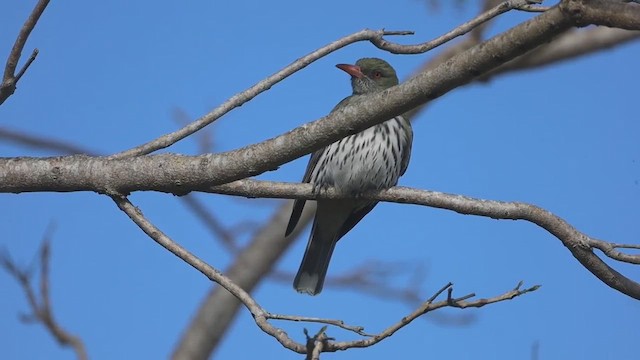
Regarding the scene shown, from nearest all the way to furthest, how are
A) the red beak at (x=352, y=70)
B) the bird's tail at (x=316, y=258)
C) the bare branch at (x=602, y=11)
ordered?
1. the bare branch at (x=602, y=11)
2. the bird's tail at (x=316, y=258)
3. the red beak at (x=352, y=70)

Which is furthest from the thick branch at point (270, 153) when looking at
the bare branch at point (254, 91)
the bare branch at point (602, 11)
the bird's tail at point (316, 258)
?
the bird's tail at point (316, 258)

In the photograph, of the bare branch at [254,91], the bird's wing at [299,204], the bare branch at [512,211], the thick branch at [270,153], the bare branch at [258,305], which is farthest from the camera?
the bird's wing at [299,204]

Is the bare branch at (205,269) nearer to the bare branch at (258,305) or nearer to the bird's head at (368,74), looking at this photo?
the bare branch at (258,305)

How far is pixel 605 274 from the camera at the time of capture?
3828 millimetres

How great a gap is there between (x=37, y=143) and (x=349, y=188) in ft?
9.25

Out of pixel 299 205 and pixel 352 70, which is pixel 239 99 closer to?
pixel 299 205

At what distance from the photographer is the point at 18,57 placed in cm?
406

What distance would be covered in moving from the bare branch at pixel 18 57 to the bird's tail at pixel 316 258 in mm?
2882

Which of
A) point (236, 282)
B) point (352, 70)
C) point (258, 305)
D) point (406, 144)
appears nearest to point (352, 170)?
point (406, 144)

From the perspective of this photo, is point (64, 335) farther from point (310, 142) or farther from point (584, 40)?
point (584, 40)

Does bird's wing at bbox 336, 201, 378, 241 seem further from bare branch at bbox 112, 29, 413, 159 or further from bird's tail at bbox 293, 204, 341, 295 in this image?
bare branch at bbox 112, 29, 413, 159

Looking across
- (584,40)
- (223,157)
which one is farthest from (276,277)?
(223,157)

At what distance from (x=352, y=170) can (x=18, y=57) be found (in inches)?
91.3

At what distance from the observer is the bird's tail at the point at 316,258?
6648mm
